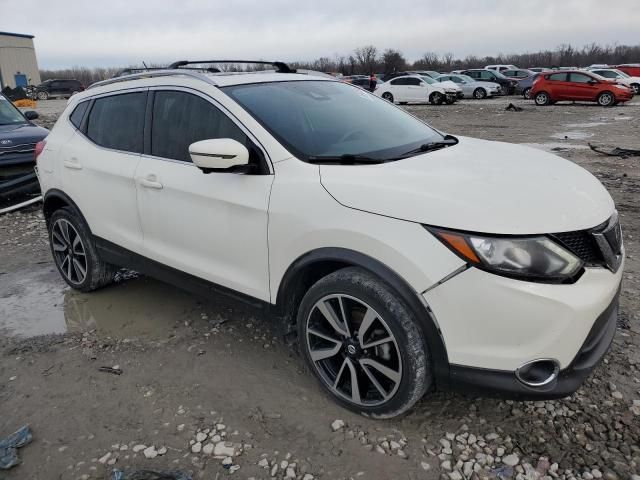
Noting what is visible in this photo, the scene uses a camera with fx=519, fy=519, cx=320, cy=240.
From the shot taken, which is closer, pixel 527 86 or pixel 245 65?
pixel 245 65

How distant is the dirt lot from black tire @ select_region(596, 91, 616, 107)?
21594mm

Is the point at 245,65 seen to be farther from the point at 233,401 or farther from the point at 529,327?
the point at 529,327

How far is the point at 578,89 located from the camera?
2316cm

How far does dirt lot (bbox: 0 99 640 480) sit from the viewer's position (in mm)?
2479

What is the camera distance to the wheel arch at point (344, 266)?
7.59 feet

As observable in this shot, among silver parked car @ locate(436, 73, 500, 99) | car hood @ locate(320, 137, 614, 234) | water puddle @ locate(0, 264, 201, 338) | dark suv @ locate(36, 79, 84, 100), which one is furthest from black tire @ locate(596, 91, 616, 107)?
dark suv @ locate(36, 79, 84, 100)

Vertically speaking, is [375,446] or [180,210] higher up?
[180,210]

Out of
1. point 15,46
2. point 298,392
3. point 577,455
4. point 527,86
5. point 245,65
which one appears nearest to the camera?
point 577,455

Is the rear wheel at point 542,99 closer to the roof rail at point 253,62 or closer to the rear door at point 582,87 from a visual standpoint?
the rear door at point 582,87

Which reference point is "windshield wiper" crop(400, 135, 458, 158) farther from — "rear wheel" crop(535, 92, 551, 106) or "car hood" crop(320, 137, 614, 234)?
"rear wheel" crop(535, 92, 551, 106)

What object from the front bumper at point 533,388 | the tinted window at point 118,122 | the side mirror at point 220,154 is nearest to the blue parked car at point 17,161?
the tinted window at point 118,122

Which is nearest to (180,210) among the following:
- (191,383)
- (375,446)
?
(191,383)

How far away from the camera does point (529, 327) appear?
84.0 inches

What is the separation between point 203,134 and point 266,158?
623mm
